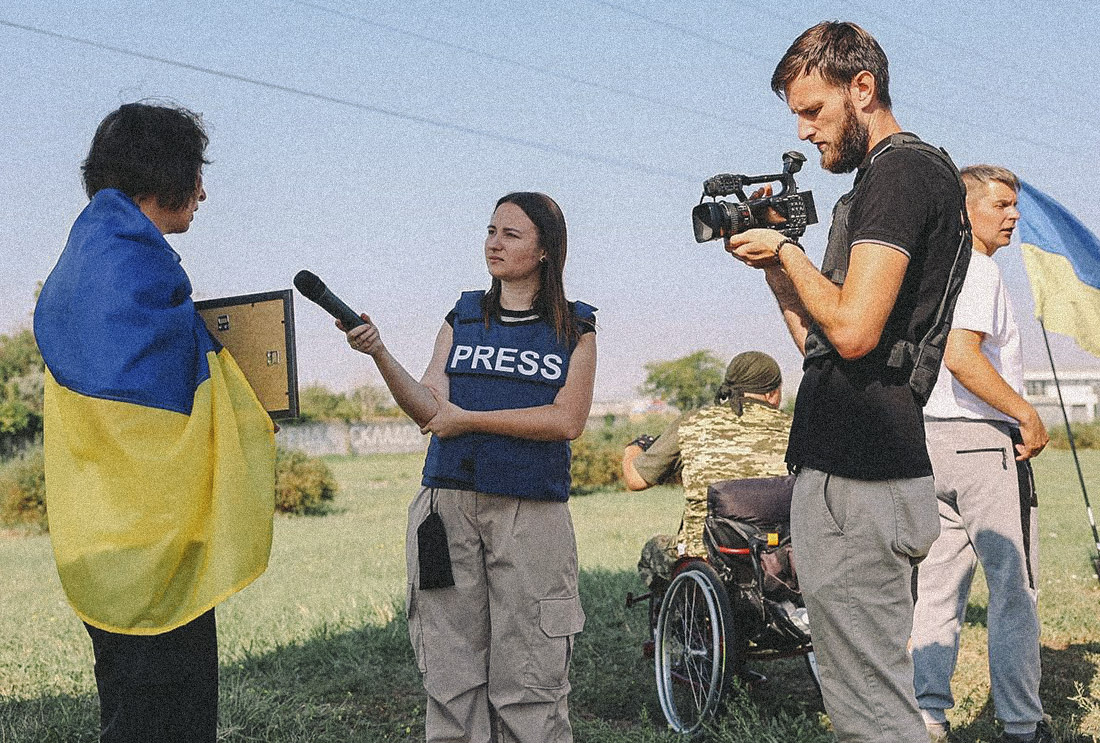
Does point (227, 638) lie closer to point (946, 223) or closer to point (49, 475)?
point (49, 475)

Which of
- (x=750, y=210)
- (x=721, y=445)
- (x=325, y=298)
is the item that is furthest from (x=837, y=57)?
(x=721, y=445)

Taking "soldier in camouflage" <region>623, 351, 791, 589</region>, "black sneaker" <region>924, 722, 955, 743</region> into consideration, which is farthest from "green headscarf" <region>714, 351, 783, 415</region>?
"black sneaker" <region>924, 722, 955, 743</region>

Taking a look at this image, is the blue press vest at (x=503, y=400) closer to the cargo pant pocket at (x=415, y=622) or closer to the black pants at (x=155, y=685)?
the cargo pant pocket at (x=415, y=622)

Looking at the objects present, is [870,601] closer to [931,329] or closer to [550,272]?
[931,329]

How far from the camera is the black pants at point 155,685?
2268 mm

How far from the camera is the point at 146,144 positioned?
240 centimetres

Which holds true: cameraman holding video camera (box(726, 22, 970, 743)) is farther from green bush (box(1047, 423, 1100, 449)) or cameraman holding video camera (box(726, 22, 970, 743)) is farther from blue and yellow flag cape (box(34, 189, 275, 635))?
green bush (box(1047, 423, 1100, 449))

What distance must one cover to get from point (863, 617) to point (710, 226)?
3.15 ft

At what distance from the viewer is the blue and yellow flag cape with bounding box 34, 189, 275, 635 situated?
2.22m

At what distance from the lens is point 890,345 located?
95.0 inches

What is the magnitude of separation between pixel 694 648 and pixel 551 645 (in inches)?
59.8

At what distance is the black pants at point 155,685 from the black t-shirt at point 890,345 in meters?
1.44

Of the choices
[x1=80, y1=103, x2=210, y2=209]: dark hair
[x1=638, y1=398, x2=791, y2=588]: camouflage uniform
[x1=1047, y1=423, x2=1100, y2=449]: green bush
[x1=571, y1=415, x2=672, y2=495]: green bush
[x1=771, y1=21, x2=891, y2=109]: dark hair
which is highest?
[x1=771, y1=21, x2=891, y2=109]: dark hair

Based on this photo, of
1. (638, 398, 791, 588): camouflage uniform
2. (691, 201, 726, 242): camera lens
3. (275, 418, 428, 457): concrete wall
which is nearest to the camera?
(691, 201, 726, 242): camera lens
